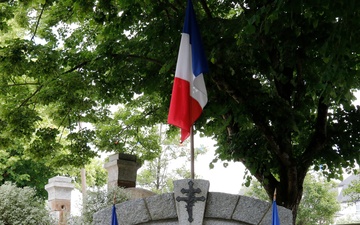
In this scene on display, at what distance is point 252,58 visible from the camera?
33.1 feet

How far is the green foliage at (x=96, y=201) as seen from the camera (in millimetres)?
9172

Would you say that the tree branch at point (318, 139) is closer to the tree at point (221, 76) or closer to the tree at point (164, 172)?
the tree at point (221, 76)

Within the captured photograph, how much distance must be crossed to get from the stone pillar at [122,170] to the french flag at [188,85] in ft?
A: 13.8

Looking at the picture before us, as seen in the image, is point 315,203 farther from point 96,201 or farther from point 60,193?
point 96,201

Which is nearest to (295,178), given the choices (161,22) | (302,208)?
(161,22)

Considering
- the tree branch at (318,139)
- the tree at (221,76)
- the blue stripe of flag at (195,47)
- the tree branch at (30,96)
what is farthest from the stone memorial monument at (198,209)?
the tree branch at (30,96)

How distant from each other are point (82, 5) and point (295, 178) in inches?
219

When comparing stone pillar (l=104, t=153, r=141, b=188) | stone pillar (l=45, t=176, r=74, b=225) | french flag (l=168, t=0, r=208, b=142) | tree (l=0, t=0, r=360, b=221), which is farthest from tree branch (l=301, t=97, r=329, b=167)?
stone pillar (l=45, t=176, r=74, b=225)

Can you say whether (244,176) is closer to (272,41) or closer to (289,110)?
(289,110)

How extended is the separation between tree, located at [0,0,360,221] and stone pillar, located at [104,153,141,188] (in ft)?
5.33

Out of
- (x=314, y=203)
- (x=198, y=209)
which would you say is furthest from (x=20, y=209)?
(x=314, y=203)

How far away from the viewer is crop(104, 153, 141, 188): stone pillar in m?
11.3

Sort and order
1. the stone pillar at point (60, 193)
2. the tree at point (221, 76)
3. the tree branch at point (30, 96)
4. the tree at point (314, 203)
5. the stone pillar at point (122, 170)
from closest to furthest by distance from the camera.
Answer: the tree at point (221, 76), the stone pillar at point (122, 170), the tree branch at point (30, 96), the stone pillar at point (60, 193), the tree at point (314, 203)

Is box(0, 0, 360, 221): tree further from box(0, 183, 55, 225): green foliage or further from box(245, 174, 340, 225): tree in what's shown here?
box(245, 174, 340, 225): tree
